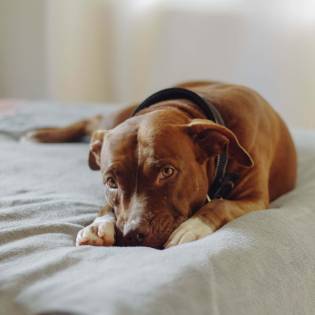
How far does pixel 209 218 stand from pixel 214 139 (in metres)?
0.20

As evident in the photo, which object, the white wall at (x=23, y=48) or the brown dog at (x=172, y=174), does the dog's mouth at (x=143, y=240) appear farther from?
the white wall at (x=23, y=48)

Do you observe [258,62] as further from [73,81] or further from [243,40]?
[73,81]

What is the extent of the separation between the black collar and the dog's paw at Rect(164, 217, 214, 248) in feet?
0.72

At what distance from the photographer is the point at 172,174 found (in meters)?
1.40

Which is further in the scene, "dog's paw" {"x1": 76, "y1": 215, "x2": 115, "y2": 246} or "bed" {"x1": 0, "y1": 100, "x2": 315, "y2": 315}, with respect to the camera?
"dog's paw" {"x1": 76, "y1": 215, "x2": 115, "y2": 246}

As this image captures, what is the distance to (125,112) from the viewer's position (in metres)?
2.20

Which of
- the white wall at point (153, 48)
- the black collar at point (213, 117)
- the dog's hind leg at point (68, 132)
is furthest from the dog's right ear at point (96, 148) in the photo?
the white wall at point (153, 48)

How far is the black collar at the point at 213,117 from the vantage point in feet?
5.12

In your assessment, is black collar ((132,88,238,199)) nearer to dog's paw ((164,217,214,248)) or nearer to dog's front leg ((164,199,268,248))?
dog's front leg ((164,199,268,248))

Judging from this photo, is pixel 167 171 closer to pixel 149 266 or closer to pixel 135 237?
pixel 135 237

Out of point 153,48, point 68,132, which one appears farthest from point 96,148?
point 153,48

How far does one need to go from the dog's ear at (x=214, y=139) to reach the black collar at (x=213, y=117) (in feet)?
0.10

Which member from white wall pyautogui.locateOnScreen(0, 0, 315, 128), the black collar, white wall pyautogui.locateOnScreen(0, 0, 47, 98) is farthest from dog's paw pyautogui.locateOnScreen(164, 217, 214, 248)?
white wall pyautogui.locateOnScreen(0, 0, 47, 98)

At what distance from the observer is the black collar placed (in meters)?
1.56
